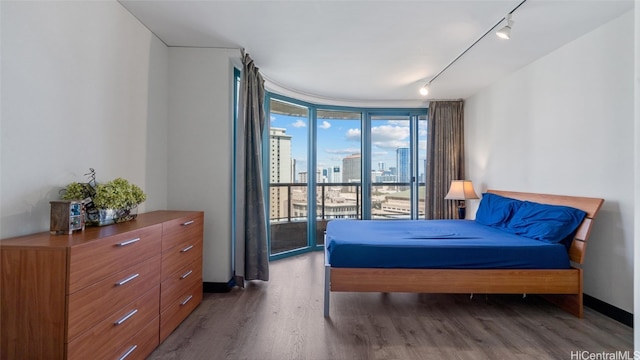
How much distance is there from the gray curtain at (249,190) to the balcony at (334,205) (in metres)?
1.27

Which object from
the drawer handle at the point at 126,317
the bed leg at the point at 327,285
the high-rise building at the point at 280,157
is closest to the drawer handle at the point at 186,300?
the drawer handle at the point at 126,317

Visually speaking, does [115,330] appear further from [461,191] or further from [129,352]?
[461,191]

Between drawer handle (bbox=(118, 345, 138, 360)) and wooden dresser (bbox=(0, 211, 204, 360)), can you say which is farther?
drawer handle (bbox=(118, 345, 138, 360))

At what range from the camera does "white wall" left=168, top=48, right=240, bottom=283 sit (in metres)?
2.72

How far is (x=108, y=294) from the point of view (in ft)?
4.59

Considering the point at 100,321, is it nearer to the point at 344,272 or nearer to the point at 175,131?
the point at 344,272

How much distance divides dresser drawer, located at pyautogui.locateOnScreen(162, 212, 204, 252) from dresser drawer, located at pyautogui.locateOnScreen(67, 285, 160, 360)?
12.6 inches

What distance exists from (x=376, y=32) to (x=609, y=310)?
3086 millimetres

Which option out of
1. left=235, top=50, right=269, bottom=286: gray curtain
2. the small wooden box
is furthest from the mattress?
the small wooden box

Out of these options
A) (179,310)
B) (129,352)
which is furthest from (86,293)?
(179,310)

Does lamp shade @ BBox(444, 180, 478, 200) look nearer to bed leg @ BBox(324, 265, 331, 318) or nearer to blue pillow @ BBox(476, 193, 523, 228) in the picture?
blue pillow @ BBox(476, 193, 523, 228)

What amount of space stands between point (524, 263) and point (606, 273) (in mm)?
757

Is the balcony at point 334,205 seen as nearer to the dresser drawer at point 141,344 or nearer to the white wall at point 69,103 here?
the white wall at point 69,103

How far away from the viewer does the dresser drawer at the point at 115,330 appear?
125cm
